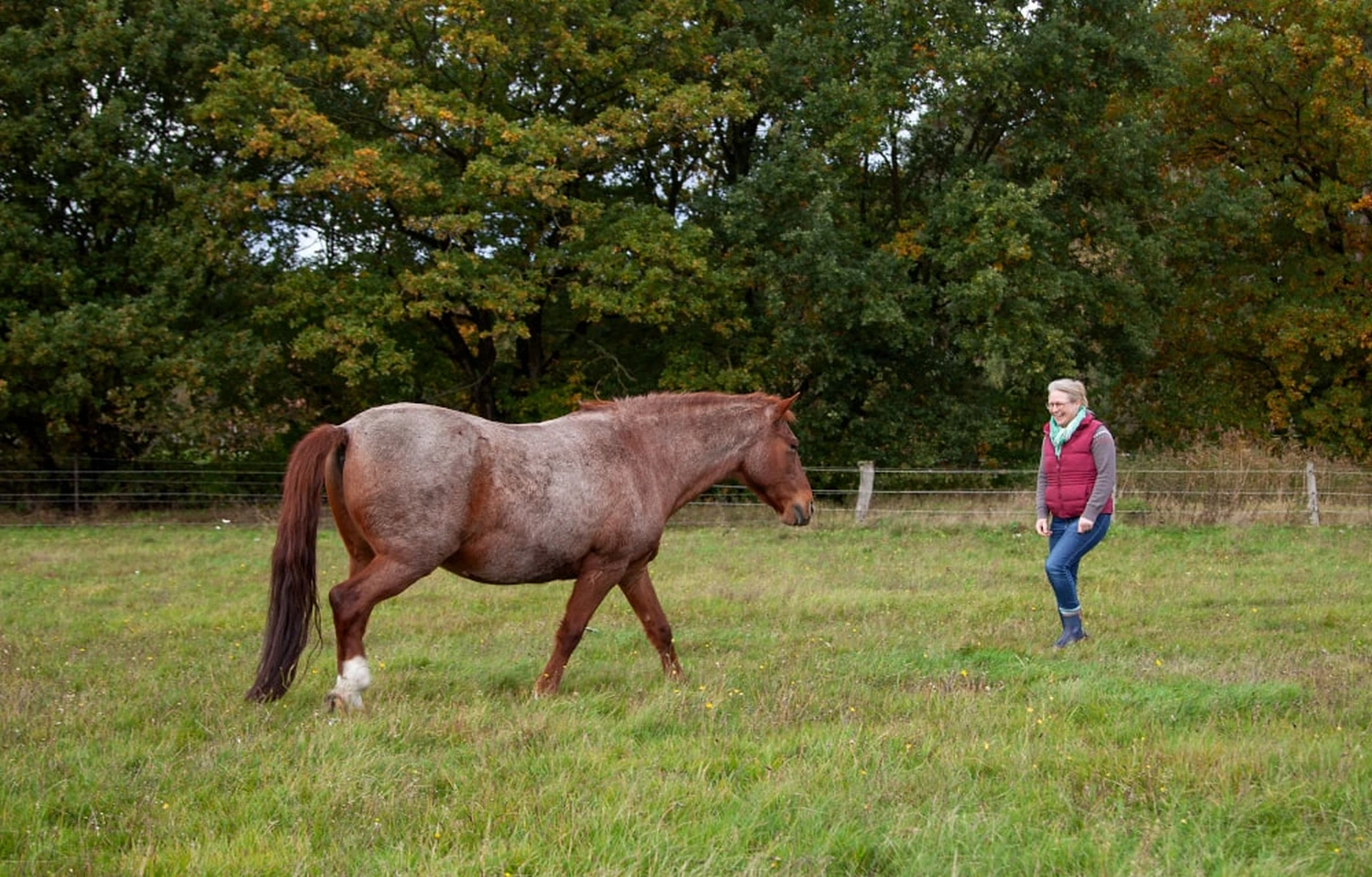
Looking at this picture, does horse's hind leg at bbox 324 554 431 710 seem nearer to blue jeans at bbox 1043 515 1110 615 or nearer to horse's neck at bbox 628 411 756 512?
horse's neck at bbox 628 411 756 512

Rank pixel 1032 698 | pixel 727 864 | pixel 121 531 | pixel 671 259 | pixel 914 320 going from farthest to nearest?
pixel 914 320
pixel 671 259
pixel 121 531
pixel 1032 698
pixel 727 864

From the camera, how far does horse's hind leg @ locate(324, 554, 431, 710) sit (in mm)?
6340

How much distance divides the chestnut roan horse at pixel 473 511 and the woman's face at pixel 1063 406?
2.81 meters

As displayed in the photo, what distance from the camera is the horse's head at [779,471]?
8305mm

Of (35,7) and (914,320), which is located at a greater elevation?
(35,7)

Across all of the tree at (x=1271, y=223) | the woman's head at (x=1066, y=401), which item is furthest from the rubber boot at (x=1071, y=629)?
the tree at (x=1271, y=223)

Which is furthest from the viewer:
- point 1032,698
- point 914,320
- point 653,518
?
point 914,320

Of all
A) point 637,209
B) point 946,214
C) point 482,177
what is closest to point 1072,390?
point 946,214

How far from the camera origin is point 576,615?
7.02 meters

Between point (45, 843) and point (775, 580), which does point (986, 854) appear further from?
point (775, 580)

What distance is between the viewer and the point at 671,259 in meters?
22.2

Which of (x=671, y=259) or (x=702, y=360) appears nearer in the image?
(x=671, y=259)

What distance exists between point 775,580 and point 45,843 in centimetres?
918

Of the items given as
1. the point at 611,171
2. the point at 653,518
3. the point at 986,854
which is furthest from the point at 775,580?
the point at 611,171
